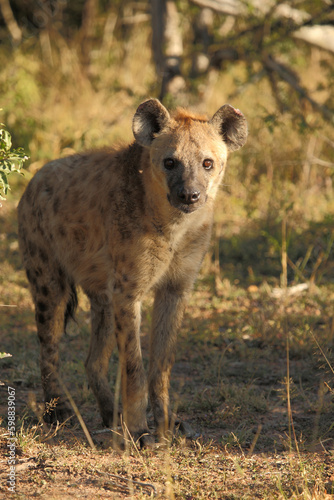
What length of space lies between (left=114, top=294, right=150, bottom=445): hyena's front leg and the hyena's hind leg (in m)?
0.52

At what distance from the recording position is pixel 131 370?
124 inches

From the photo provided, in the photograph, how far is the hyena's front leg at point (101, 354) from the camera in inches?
136

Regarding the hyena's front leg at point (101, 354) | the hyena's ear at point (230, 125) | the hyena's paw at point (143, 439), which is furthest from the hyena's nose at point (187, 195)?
the hyena's paw at point (143, 439)

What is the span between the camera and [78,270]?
357cm

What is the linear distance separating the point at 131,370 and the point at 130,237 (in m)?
0.69

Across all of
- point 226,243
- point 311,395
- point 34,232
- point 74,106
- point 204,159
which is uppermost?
point 74,106

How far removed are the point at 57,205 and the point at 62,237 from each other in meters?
0.20

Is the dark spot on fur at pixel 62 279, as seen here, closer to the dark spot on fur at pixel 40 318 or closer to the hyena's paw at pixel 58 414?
the dark spot on fur at pixel 40 318

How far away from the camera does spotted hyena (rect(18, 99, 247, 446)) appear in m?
3.17

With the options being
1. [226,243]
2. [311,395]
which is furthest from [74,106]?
[311,395]

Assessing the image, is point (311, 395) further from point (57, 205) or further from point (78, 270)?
point (57, 205)

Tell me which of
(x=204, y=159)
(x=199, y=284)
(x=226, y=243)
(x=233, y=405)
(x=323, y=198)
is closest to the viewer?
(x=204, y=159)

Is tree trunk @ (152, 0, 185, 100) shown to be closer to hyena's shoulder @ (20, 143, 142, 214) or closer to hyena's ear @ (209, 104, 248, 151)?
hyena's shoulder @ (20, 143, 142, 214)

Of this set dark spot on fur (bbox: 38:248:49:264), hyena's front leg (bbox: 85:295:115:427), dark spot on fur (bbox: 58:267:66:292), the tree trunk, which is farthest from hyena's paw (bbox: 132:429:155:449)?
the tree trunk
